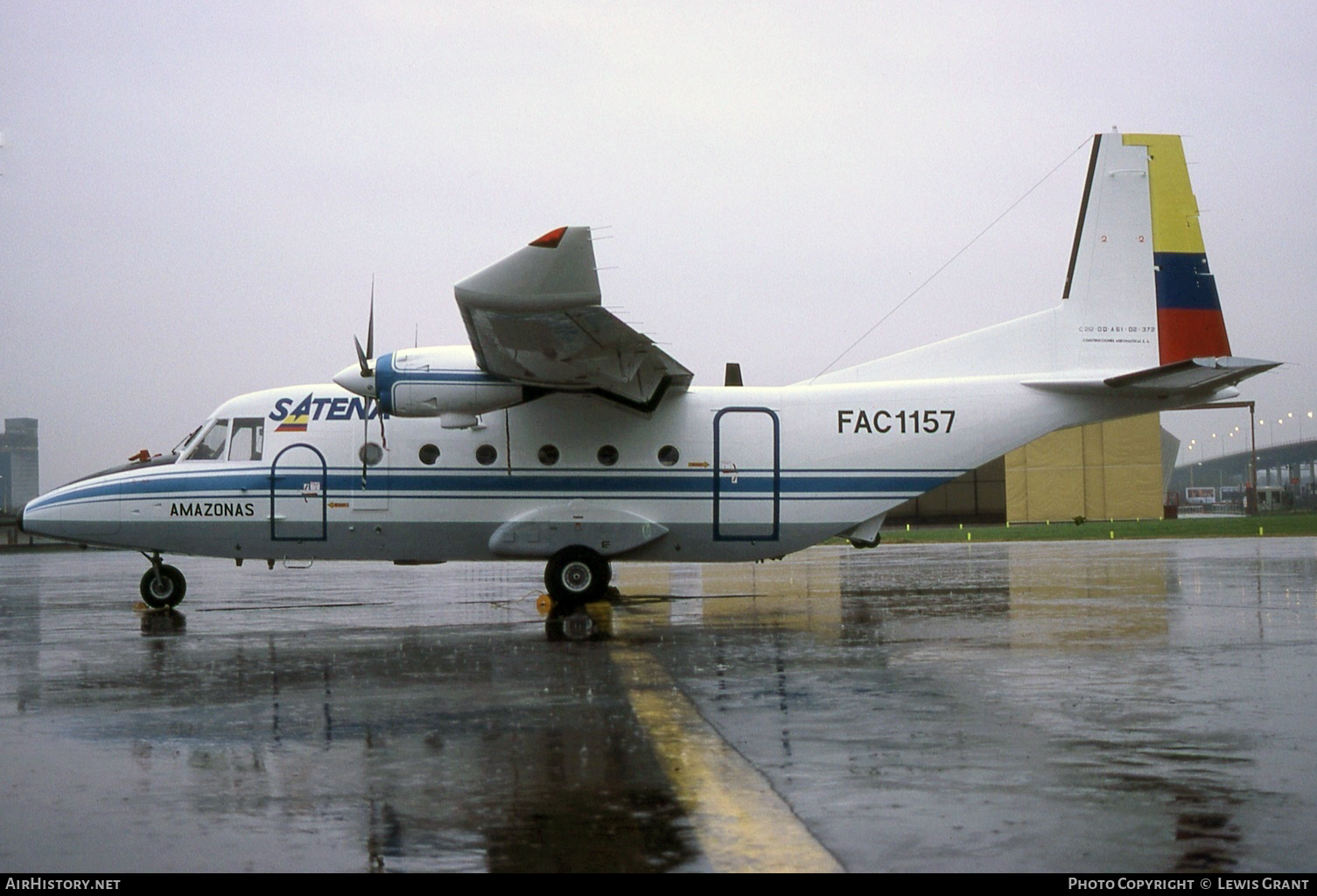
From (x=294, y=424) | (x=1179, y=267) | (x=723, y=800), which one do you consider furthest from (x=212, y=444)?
(x=1179, y=267)

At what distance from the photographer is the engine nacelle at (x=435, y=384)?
48.8ft

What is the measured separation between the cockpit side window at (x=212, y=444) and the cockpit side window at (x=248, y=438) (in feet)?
0.45

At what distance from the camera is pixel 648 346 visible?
14.6 m

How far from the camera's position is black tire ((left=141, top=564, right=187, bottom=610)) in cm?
1625

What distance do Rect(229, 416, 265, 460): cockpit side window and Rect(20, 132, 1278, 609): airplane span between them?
0.03 meters

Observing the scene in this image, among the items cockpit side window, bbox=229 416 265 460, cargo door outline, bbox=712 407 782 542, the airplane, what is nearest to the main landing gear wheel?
the airplane

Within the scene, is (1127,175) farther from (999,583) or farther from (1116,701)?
(1116,701)

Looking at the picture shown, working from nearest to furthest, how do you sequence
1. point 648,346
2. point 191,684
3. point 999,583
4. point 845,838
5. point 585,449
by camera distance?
point 845,838, point 191,684, point 648,346, point 585,449, point 999,583

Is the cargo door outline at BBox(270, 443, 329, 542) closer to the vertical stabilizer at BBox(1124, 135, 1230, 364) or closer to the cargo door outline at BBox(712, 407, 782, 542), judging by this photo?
the cargo door outline at BBox(712, 407, 782, 542)

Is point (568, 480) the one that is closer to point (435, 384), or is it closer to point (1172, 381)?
point (435, 384)

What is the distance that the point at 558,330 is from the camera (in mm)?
13531

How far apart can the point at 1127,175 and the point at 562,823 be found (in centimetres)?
1422

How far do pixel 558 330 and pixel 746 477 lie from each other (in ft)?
12.9
